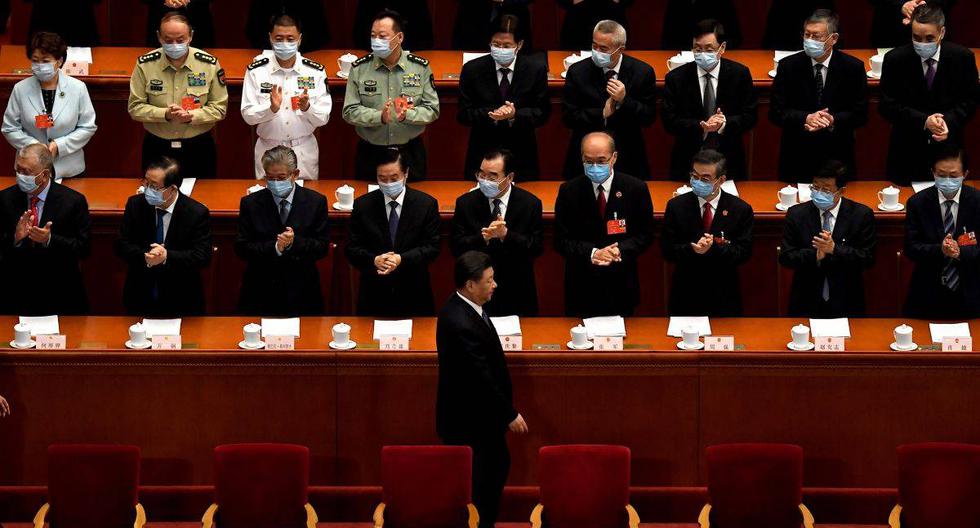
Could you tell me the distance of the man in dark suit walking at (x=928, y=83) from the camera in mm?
8438

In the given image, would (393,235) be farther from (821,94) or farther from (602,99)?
(821,94)

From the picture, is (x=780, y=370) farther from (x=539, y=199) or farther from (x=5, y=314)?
(x=5, y=314)

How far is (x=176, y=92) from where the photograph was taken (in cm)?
856

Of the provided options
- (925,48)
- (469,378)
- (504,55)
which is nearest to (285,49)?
→ (504,55)

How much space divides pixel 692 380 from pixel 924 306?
1459 millimetres

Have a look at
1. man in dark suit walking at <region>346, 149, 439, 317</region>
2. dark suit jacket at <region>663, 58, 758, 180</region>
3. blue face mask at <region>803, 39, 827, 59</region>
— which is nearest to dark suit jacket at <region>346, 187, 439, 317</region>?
man in dark suit walking at <region>346, 149, 439, 317</region>

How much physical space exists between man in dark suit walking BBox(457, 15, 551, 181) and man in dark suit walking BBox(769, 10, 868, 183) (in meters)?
1.30

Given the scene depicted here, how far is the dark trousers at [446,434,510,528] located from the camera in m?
6.71

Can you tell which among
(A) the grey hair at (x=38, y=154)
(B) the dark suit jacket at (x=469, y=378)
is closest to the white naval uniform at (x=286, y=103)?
(A) the grey hair at (x=38, y=154)

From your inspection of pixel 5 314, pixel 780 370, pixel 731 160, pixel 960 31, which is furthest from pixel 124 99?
pixel 960 31

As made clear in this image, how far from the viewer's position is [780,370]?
694 cm

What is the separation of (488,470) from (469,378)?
45 cm

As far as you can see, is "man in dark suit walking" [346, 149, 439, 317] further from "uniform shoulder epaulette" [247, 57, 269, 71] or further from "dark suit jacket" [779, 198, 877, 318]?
"dark suit jacket" [779, 198, 877, 318]

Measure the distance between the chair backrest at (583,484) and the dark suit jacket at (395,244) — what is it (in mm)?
1537
